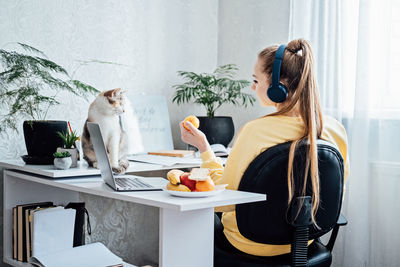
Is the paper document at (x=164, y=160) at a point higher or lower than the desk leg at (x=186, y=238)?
higher

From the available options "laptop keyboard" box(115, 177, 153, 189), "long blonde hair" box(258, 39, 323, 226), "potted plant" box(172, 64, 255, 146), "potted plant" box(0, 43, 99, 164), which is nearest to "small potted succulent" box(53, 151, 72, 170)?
"potted plant" box(0, 43, 99, 164)

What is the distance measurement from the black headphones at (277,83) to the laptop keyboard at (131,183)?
18.0 inches

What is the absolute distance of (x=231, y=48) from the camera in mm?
2719

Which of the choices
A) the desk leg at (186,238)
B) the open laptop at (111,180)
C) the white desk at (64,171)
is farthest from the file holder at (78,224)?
the desk leg at (186,238)

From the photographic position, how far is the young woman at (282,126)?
4.04 feet

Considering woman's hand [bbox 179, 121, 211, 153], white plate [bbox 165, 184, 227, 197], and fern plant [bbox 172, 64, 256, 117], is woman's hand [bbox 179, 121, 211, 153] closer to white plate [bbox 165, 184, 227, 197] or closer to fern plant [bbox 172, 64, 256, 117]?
white plate [bbox 165, 184, 227, 197]

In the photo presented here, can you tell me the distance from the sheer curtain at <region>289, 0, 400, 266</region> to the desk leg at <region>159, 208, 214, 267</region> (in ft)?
3.77

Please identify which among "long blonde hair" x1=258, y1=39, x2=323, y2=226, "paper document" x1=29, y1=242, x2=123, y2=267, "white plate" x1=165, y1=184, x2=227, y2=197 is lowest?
"paper document" x1=29, y1=242, x2=123, y2=267

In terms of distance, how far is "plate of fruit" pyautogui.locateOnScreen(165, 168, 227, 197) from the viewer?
1.10 meters

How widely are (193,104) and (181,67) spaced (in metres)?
0.23

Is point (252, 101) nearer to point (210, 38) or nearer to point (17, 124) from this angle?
point (210, 38)

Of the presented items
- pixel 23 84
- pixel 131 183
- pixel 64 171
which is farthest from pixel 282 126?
pixel 23 84

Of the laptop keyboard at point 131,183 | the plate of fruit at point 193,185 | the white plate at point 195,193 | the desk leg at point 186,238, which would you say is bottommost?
the desk leg at point 186,238

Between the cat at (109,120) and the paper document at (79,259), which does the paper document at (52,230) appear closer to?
the paper document at (79,259)
